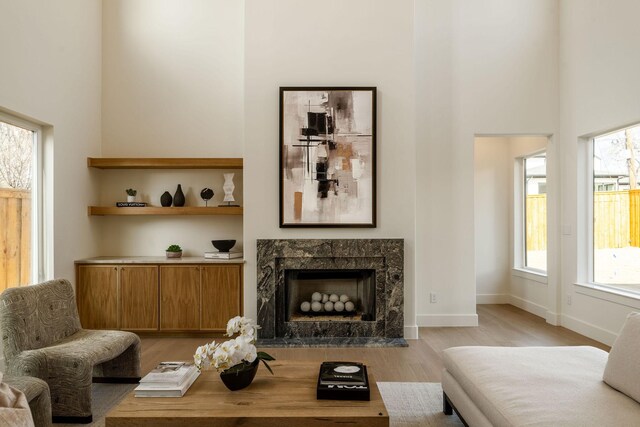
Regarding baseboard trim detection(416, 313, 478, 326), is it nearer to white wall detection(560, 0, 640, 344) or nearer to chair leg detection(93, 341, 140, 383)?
white wall detection(560, 0, 640, 344)

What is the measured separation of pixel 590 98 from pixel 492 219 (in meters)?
2.28

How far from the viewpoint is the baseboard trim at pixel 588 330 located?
442 centimetres

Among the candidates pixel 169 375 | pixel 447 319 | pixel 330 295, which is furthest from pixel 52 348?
pixel 447 319

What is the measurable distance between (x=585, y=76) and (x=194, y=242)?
478cm

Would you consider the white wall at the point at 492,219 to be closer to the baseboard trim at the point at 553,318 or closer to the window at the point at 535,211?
the window at the point at 535,211

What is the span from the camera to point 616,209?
4602 millimetres

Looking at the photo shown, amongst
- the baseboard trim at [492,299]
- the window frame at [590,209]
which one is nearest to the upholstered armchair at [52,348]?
the window frame at [590,209]

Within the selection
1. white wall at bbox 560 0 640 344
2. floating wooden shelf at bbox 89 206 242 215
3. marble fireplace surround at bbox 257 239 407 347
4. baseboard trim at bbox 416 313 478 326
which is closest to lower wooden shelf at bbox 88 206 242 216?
floating wooden shelf at bbox 89 206 242 215

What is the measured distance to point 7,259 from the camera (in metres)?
3.84

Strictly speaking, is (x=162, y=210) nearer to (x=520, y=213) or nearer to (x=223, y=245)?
(x=223, y=245)

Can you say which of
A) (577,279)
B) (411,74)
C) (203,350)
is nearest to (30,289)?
(203,350)

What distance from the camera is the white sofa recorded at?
1806 mm

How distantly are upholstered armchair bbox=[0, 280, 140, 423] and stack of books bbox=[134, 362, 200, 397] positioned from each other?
0.82 m

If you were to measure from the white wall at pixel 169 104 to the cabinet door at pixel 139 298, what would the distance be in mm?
612
